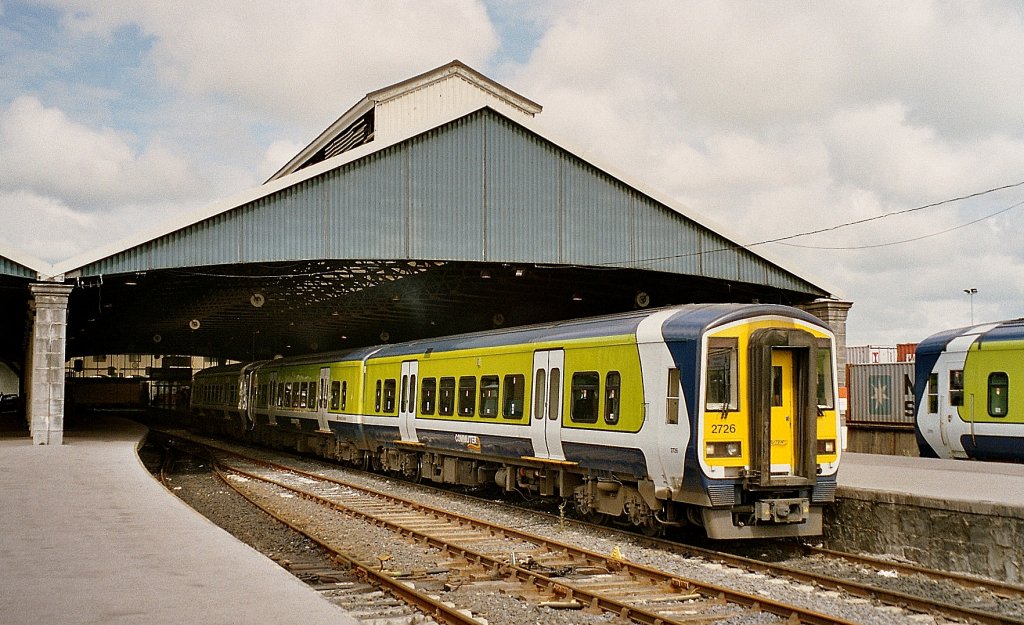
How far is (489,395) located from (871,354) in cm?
2948

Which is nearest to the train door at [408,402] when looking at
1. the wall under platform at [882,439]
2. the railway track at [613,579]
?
the railway track at [613,579]

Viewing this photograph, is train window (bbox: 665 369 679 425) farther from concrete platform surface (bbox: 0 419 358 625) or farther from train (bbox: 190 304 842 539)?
concrete platform surface (bbox: 0 419 358 625)

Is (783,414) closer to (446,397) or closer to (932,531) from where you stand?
(932,531)

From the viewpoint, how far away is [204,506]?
1819 cm

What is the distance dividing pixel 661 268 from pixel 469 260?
5115 millimetres

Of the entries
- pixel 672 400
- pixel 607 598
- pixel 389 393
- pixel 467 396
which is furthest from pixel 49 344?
pixel 607 598

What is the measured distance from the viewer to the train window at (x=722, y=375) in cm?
1180

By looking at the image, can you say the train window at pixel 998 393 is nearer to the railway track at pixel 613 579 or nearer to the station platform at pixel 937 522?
the station platform at pixel 937 522

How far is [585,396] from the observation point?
45.7ft

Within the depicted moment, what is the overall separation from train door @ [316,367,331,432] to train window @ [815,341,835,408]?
15.7 meters

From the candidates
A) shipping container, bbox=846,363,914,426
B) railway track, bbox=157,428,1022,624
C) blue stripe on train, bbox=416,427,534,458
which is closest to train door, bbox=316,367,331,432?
blue stripe on train, bbox=416,427,534,458

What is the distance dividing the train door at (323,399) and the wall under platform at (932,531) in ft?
50.2

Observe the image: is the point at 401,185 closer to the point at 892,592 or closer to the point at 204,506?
the point at 204,506

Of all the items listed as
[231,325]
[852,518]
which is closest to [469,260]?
[852,518]
